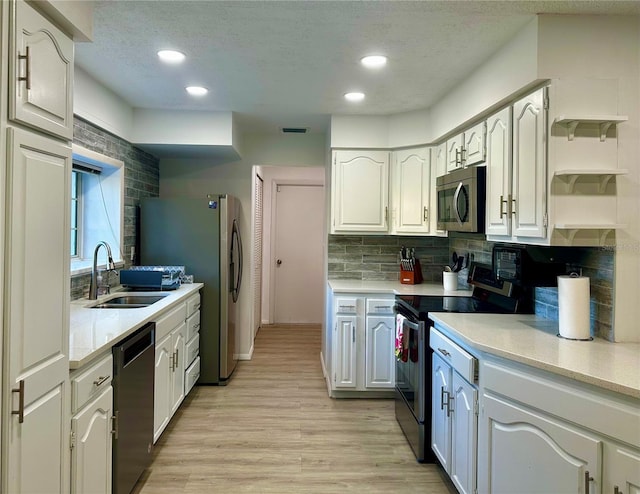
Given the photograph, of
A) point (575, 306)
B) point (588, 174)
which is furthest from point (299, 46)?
point (575, 306)

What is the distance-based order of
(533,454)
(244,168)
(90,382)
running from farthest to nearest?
(244,168) < (90,382) < (533,454)

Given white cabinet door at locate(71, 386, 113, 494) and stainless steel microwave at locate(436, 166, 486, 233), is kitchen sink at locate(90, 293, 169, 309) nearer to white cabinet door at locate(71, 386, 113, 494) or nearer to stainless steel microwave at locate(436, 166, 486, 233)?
white cabinet door at locate(71, 386, 113, 494)

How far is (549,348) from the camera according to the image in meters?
1.76

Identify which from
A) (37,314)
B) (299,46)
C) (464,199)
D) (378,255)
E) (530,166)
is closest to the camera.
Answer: (37,314)

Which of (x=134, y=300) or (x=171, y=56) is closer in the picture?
(x=171, y=56)

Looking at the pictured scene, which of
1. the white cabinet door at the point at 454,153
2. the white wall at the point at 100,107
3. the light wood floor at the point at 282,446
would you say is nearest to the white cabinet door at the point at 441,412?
the light wood floor at the point at 282,446

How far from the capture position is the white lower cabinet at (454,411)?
1981 mm

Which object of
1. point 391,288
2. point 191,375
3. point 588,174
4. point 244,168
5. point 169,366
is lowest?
point 191,375

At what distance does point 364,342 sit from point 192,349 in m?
1.38

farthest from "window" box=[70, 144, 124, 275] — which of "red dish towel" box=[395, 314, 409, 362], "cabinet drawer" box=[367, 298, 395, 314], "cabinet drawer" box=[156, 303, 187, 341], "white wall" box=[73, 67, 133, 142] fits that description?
"red dish towel" box=[395, 314, 409, 362]

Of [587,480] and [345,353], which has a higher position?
[587,480]

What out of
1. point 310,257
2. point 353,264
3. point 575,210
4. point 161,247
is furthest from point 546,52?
point 310,257

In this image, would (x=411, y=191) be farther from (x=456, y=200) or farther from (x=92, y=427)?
(x=92, y=427)

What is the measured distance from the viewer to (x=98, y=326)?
2.14m
